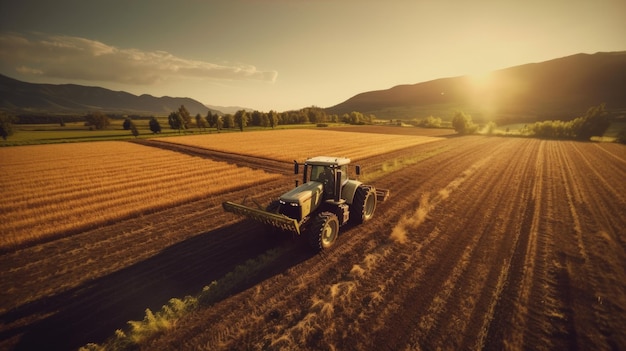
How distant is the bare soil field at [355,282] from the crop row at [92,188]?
1.38 m

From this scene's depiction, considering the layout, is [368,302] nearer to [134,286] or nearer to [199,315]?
[199,315]

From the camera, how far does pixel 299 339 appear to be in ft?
15.5

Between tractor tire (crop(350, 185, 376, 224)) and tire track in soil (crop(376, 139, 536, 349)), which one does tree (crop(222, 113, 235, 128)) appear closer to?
tractor tire (crop(350, 185, 376, 224))

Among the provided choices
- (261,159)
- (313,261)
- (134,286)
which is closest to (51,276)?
(134,286)

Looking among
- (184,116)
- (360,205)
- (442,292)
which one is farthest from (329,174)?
(184,116)

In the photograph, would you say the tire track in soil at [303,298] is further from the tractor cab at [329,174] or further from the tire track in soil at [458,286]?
the tractor cab at [329,174]

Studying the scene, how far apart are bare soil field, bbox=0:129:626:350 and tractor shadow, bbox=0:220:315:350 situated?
34mm

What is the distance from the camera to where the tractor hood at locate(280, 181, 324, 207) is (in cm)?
739

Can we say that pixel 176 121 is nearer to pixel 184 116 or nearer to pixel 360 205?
pixel 184 116

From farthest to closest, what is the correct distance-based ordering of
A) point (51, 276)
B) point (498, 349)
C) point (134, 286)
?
point (51, 276), point (134, 286), point (498, 349)

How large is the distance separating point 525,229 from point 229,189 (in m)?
14.4

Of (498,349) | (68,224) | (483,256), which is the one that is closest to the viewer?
(498,349)

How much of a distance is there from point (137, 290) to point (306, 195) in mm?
5027

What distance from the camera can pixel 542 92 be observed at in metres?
138
